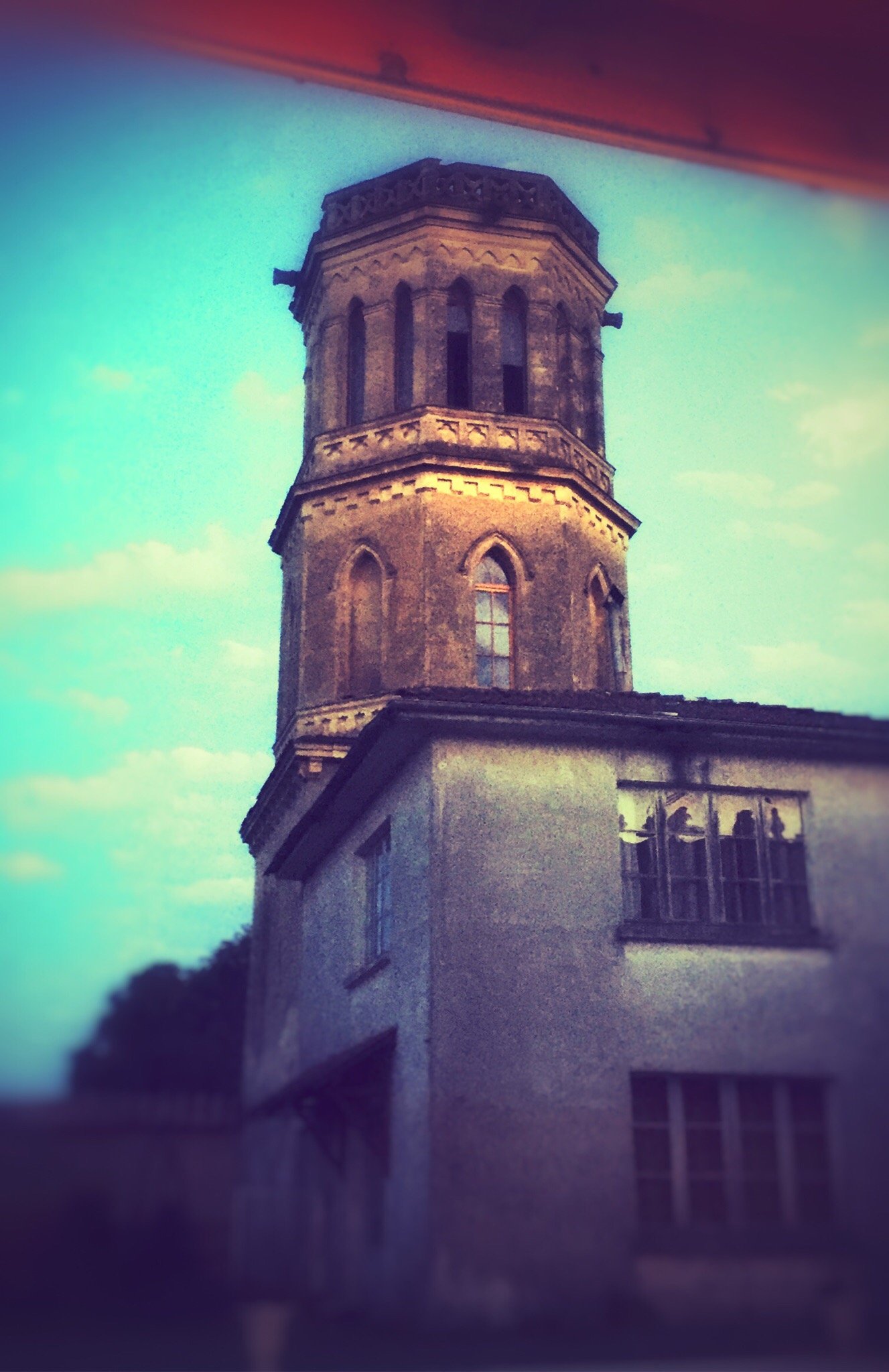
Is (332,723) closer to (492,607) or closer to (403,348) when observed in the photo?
(492,607)

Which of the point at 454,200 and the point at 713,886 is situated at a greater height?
the point at 454,200

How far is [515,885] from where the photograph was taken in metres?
11.5

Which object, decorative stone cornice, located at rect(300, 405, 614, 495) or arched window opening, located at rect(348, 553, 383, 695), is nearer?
arched window opening, located at rect(348, 553, 383, 695)

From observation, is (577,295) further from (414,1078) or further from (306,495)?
(414,1078)

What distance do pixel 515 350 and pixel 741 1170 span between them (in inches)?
683

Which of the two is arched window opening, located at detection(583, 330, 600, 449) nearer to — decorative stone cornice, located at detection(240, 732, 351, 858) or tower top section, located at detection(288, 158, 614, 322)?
tower top section, located at detection(288, 158, 614, 322)

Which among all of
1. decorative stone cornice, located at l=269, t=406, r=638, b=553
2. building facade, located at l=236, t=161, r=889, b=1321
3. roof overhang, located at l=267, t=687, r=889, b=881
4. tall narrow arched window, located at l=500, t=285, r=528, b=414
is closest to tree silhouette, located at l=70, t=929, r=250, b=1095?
building facade, located at l=236, t=161, r=889, b=1321

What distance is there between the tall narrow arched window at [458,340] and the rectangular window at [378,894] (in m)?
10.1

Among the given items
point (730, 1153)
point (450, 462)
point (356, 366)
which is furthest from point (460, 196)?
point (730, 1153)

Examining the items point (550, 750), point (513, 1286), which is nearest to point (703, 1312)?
point (513, 1286)

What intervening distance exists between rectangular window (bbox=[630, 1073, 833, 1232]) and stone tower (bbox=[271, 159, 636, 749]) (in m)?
10.5

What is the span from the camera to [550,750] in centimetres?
1185

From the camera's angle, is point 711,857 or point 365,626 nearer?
point 711,857

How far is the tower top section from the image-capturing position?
22141mm
